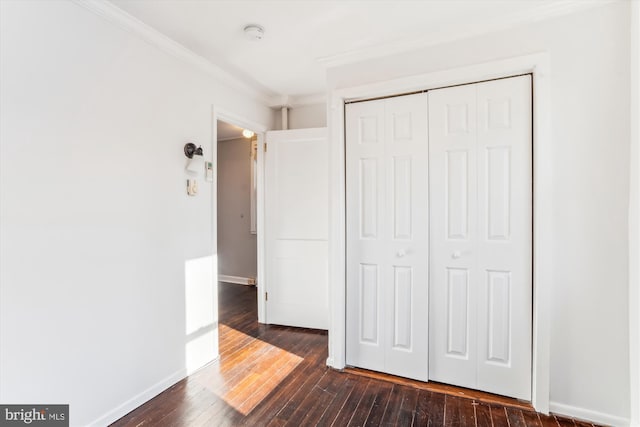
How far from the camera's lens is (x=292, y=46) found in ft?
7.82

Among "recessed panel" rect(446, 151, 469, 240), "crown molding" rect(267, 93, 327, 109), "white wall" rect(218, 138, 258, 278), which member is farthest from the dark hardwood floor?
"white wall" rect(218, 138, 258, 278)

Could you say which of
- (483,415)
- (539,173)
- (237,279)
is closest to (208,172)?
(539,173)

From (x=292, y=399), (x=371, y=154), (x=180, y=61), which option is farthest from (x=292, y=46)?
(x=292, y=399)

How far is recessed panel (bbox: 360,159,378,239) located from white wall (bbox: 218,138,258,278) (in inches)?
128

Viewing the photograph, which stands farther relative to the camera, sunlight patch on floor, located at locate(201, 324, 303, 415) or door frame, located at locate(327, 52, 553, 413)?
sunlight patch on floor, located at locate(201, 324, 303, 415)

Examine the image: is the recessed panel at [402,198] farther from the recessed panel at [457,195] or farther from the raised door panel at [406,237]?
the recessed panel at [457,195]

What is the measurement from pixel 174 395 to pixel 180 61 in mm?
2382

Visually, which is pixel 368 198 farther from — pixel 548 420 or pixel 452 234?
pixel 548 420

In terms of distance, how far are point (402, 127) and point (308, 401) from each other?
2.02 metres

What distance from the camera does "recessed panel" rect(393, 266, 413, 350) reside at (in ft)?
7.75

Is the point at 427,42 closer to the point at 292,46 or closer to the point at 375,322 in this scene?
the point at 292,46

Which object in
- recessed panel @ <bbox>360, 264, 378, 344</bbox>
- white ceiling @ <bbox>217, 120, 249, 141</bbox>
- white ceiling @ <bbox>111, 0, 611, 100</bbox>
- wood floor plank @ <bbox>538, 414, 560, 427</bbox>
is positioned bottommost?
wood floor plank @ <bbox>538, 414, 560, 427</bbox>

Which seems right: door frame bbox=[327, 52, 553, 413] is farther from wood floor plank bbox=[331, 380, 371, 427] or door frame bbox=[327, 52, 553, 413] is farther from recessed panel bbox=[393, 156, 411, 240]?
wood floor plank bbox=[331, 380, 371, 427]

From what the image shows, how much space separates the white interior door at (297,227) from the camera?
10.8 ft
